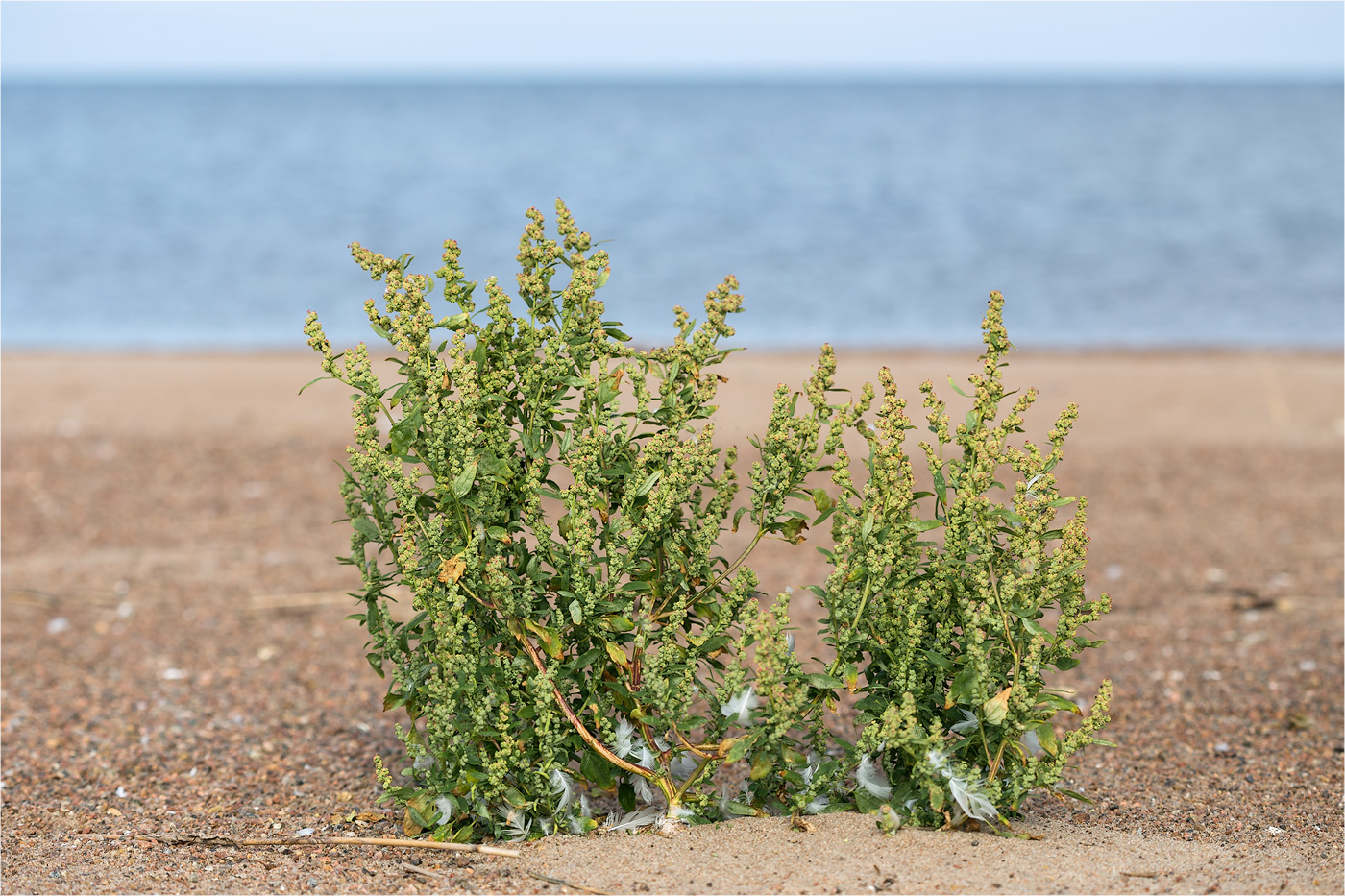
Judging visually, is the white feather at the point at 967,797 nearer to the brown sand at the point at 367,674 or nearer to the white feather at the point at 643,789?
the brown sand at the point at 367,674

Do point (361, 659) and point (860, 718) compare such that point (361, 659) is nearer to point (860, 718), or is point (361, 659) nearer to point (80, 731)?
point (80, 731)

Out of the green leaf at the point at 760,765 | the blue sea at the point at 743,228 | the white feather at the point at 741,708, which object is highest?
the blue sea at the point at 743,228

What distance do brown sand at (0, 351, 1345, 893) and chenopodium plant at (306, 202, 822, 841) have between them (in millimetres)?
216

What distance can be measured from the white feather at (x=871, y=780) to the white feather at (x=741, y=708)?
1.06ft

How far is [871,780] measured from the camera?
3.13 m

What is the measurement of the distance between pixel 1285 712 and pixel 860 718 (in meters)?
2.42

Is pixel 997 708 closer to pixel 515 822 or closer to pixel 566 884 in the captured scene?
pixel 566 884

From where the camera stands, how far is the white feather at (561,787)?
10.2 ft

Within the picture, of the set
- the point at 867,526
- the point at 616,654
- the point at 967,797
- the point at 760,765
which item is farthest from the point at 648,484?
the point at 967,797

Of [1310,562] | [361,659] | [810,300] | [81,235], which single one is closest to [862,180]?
[810,300]

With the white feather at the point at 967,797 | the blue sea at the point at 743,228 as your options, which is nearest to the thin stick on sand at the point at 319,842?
the white feather at the point at 967,797

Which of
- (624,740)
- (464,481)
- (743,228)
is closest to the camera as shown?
(464,481)

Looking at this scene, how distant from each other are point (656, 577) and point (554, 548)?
10.8 inches

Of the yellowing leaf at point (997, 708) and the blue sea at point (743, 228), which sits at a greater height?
the blue sea at point (743, 228)
